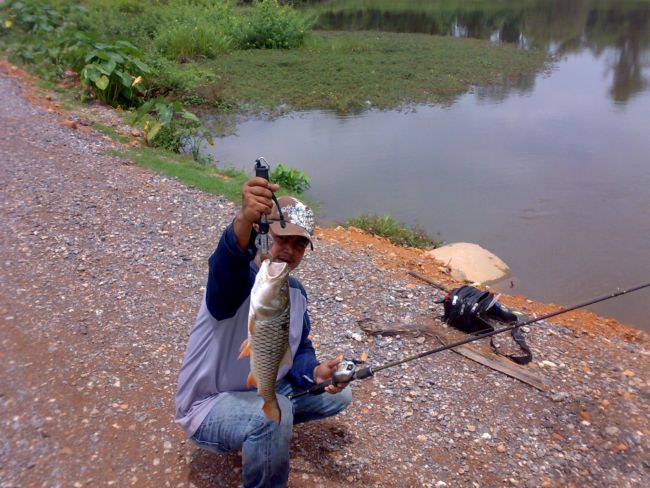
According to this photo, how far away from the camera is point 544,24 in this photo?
91.3ft

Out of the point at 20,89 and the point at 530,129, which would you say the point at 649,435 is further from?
the point at 20,89

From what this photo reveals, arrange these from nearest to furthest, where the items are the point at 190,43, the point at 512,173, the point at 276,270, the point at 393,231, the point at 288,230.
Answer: the point at 276,270 → the point at 288,230 → the point at 393,231 → the point at 512,173 → the point at 190,43

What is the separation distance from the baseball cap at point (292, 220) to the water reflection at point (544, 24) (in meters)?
15.2

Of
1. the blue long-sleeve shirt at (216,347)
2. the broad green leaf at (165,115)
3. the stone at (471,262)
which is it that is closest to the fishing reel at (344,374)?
the blue long-sleeve shirt at (216,347)

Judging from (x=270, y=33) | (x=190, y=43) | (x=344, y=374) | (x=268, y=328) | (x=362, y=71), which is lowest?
(x=344, y=374)

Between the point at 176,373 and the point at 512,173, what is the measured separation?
8258 mm

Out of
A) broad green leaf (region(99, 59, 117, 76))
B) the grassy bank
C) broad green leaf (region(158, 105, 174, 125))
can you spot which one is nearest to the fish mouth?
broad green leaf (region(158, 105, 174, 125))

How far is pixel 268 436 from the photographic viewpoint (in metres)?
2.60

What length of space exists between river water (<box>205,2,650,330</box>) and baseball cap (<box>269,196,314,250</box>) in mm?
5313

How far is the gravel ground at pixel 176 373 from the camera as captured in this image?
10.9 feet

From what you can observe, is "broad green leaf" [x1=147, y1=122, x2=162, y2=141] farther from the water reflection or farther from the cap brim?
the water reflection

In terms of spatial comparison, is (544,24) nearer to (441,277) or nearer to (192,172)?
(192,172)

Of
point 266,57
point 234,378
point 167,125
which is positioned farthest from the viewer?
point 266,57

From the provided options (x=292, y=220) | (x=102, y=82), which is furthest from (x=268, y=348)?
(x=102, y=82)
